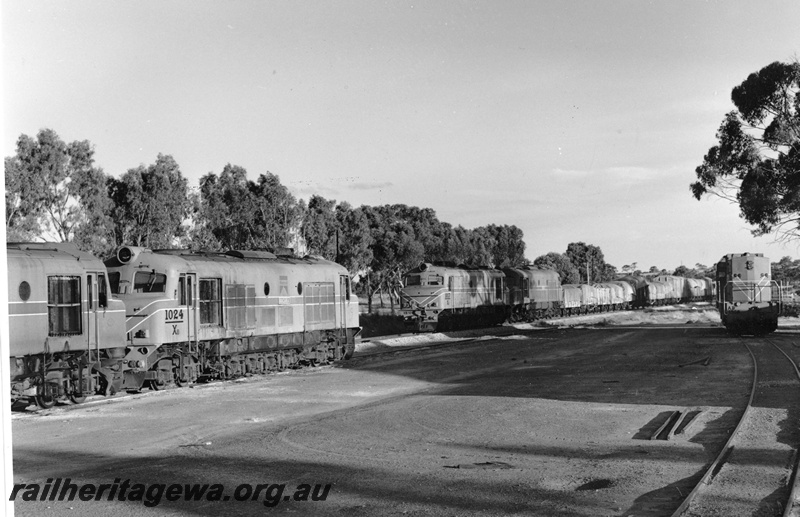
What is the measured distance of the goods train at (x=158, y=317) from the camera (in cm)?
1477

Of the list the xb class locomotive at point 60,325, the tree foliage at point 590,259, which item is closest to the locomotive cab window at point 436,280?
the xb class locomotive at point 60,325

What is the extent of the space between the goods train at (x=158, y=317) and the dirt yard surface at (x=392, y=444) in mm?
747

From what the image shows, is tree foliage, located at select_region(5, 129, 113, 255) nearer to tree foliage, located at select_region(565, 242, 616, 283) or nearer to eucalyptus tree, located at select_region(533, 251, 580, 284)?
eucalyptus tree, located at select_region(533, 251, 580, 284)

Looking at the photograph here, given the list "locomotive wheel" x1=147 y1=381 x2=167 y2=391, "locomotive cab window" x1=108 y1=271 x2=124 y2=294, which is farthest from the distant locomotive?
"locomotive cab window" x1=108 y1=271 x2=124 y2=294

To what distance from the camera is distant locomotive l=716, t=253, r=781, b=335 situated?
3497 cm

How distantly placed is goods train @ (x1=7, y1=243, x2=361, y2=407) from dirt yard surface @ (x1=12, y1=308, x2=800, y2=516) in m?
0.75

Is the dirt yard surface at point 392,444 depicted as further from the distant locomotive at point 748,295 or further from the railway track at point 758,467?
the distant locomotive at point 748,295

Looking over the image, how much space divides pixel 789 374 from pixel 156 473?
16.8 meters

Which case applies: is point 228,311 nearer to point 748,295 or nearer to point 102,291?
point 102,291

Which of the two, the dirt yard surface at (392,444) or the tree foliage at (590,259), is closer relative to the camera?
the dirt yard surface at (392,444)

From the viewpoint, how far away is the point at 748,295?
119ft

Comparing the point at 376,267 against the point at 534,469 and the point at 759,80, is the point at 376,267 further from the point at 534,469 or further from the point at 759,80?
the point at 534,469

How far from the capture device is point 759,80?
115 ft

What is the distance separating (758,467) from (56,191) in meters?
30.4
